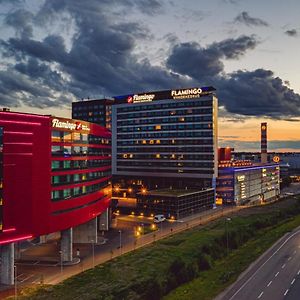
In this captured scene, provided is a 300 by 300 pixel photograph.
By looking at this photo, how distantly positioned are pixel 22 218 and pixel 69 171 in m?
18.2

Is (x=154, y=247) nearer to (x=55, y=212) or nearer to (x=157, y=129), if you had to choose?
(x=55, y=212)

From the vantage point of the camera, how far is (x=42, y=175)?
79.4 m

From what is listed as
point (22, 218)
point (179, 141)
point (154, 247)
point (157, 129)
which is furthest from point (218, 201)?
point (22, 218)

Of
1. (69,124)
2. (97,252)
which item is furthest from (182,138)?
(69,124)

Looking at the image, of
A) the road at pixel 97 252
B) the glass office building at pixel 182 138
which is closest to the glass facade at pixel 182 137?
the glass office building at pixel 182 138

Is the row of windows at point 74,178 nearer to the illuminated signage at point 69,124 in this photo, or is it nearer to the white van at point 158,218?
the illuminated signage at point 69,124

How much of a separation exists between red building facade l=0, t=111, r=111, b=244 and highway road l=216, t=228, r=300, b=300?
3808 cm

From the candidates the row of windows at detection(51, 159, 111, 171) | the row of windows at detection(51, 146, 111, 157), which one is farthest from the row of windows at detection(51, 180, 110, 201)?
the row of windows at detection(51, 146, 111, 157)

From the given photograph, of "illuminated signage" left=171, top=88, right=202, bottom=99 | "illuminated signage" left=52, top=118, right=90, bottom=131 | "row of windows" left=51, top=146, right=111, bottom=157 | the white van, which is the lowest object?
the white van

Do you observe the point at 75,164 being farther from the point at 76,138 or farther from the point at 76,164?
the point at 76,138

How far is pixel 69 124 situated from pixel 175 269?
3991cm

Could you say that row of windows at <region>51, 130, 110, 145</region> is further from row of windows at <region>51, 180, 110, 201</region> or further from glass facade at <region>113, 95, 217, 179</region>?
glass facade at <region>113, 95, 217, 179</region>

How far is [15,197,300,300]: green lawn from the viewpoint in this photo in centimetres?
6825

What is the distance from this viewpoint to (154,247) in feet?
322
